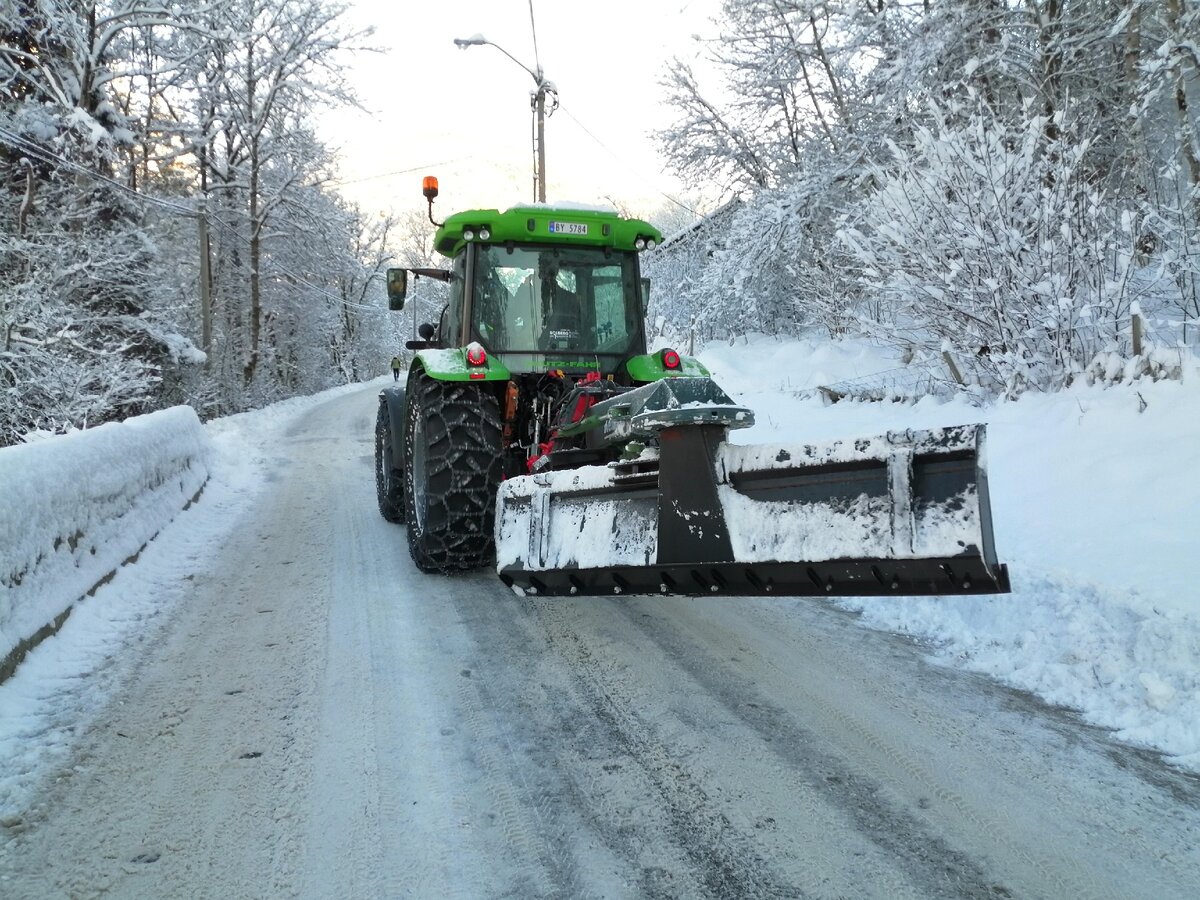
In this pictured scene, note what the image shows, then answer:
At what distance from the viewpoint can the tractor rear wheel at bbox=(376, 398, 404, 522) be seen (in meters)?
6.97

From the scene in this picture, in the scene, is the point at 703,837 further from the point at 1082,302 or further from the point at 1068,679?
the point at 1082,302

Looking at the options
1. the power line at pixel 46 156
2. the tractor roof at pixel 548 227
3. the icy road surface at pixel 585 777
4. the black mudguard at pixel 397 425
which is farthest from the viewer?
the power line at pixel 46 156

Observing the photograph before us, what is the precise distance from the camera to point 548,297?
561cm

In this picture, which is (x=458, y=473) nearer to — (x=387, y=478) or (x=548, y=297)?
(x=548, y=297)

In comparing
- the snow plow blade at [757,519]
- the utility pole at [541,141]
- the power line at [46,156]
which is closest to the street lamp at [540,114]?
the utility pole at [541,141]

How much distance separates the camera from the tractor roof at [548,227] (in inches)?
208

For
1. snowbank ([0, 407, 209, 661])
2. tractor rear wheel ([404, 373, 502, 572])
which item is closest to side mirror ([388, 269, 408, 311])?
tractor rear wheel ([404, 373, 502, 572])

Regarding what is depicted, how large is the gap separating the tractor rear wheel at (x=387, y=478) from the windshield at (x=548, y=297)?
178 cm

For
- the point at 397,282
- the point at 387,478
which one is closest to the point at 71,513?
the point at 397,282

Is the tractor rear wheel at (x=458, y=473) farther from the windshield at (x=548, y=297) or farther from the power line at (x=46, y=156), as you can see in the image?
the power line at (x=46, y=156)

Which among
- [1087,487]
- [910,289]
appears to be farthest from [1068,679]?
[910,289]

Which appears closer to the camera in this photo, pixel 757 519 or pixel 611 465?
pixel 757 519

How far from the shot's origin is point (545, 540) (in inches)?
149

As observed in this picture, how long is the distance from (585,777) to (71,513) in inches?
134
